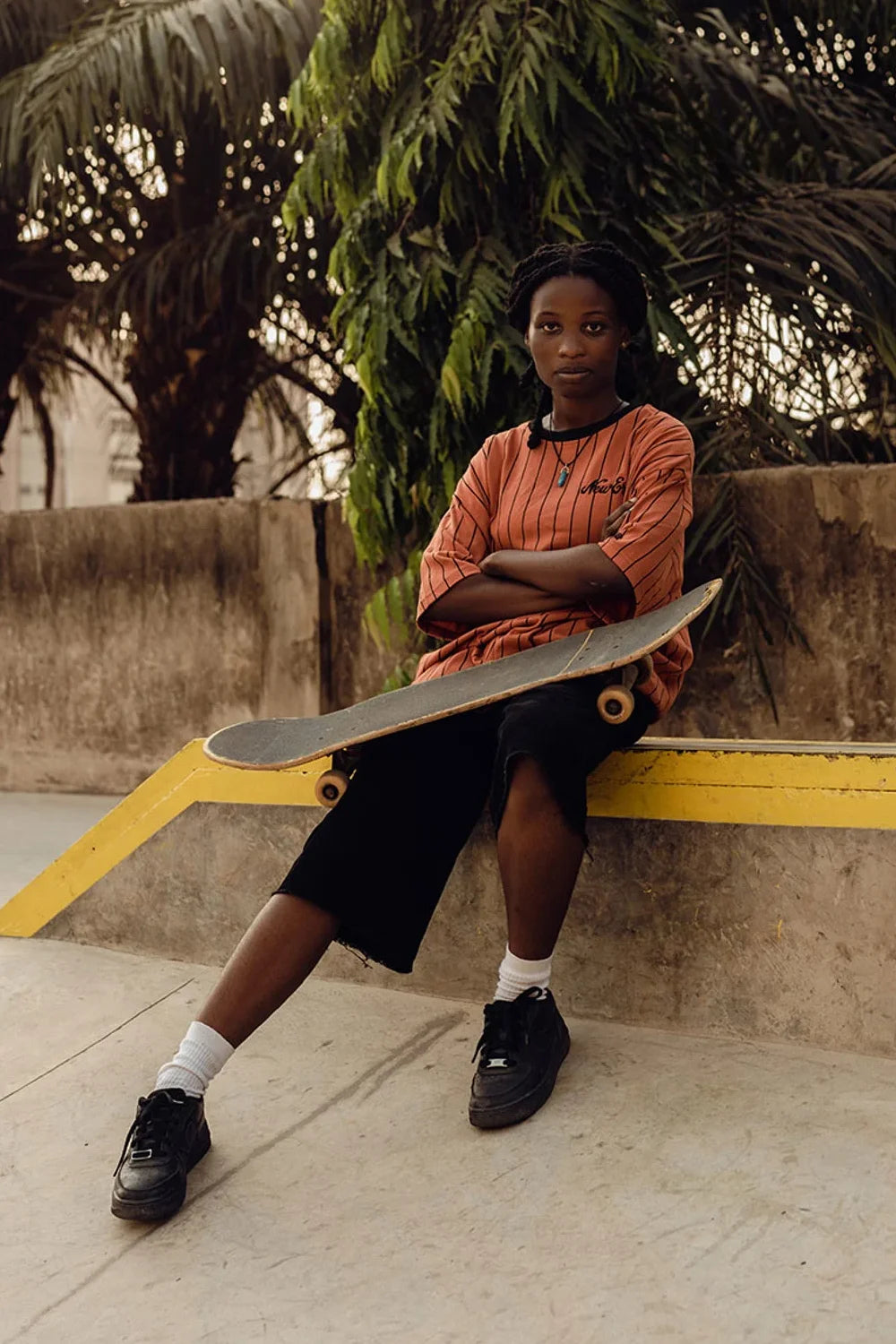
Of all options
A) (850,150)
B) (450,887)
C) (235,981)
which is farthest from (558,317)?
(850,150)

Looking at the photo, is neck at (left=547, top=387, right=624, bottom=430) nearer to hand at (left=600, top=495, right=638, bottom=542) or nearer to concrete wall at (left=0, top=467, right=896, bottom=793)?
hand at (left=600, top=495, right=638, bottom=542)

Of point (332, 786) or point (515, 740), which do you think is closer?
point (515, 740)

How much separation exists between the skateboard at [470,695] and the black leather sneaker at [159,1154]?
0.63 metres

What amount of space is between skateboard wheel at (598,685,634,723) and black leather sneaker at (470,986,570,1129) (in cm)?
52

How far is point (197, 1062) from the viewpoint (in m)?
2.29

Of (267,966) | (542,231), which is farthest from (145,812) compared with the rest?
(542,231)

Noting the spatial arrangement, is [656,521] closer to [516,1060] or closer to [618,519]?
[618,519]

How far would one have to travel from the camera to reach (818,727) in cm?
428

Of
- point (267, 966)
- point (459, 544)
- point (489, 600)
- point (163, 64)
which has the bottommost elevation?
point (267, 966)

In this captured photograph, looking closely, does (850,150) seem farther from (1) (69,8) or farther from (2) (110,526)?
(1) (69,8)

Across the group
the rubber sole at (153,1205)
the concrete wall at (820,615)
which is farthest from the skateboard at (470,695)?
the concrete wall at (820,615)

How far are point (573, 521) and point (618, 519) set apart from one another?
0.35ft

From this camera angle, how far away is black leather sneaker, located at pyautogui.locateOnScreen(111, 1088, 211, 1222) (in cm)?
211

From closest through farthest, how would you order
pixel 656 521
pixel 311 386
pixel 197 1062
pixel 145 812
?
pixel 197 1062
pixel 656 521
pixel 145 812
pixel 311 386
